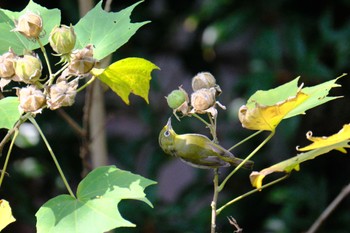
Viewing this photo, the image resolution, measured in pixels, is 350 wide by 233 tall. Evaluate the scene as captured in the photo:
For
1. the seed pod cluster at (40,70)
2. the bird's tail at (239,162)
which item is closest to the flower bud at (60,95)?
the seed pod cluster at (40,70)

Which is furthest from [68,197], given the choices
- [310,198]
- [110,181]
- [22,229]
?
[22,229]

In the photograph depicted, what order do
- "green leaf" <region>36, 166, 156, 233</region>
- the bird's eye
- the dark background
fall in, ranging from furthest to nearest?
the dark background
the bird's eye
"green leaf" <region>36, 166, 156, 233</region>

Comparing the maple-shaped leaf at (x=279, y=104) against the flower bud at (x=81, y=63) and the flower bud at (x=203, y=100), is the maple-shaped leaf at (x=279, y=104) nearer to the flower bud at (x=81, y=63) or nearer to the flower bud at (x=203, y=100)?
the flower bud at (x=203, y=100)

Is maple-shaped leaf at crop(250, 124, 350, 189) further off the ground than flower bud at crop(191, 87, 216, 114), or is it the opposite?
flower bud at crop(191, 87, 216, 114)

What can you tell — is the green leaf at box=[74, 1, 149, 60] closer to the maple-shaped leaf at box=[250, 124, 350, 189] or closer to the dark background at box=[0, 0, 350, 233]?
the maple-shaped leaf at box=[250, 124, 350, 189]

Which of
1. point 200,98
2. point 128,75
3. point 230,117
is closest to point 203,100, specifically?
point 200,98

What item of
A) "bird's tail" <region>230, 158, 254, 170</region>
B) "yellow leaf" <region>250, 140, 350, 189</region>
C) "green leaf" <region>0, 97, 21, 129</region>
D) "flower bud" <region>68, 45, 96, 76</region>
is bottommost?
"bird's tail" <region>230, 158, 254, 170</region>

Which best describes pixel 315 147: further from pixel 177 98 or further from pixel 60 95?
pixel 60 95

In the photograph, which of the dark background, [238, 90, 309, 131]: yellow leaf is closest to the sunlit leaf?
[238, 90, 309, 131]: yellow leaf
